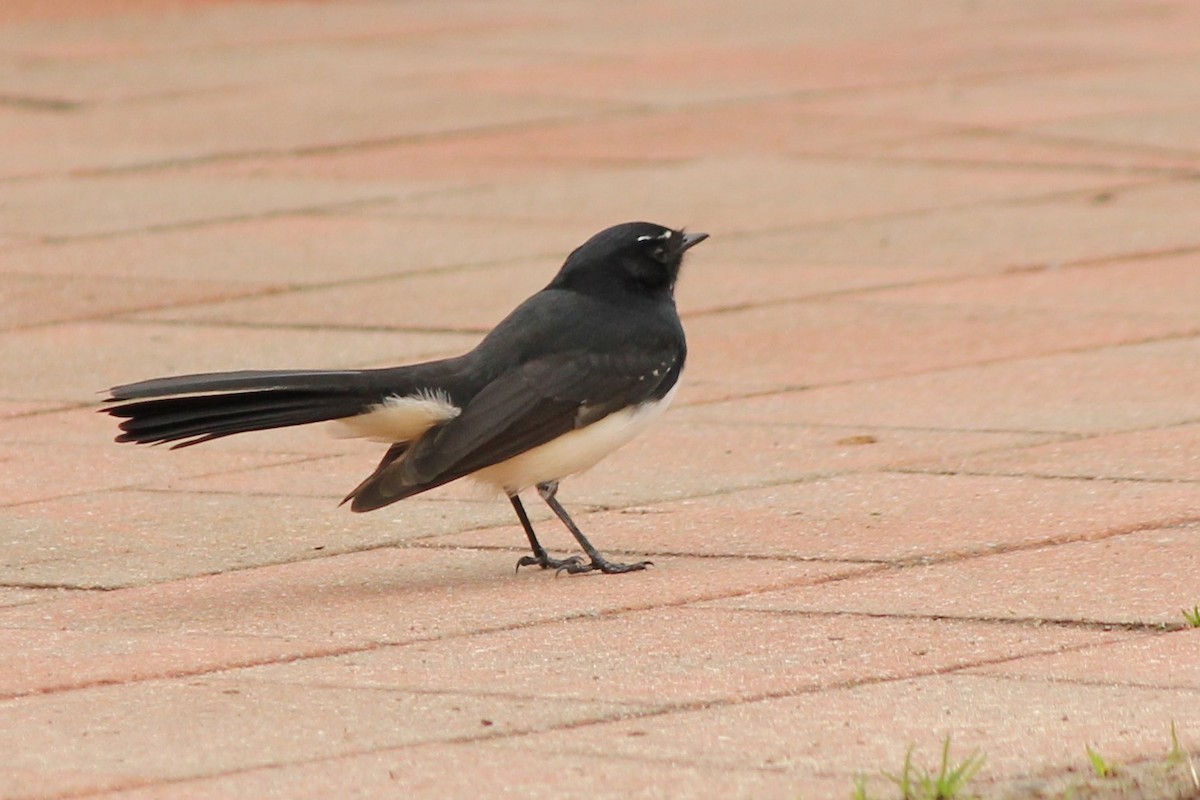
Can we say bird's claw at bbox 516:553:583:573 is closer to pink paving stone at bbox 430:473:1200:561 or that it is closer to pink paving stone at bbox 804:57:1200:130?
pink paving stone at bbox 430:473:1200:561

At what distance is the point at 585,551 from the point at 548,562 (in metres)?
0.13

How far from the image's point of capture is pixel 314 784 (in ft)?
17.9

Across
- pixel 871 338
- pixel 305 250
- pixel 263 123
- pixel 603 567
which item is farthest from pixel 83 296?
pixel 263 123

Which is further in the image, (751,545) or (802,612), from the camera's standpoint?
(751,545)

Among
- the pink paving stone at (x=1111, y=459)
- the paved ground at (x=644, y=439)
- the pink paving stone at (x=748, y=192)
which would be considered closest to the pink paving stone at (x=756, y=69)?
the paved ground at (x=644, y=439)

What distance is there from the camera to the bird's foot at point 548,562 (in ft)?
25.8

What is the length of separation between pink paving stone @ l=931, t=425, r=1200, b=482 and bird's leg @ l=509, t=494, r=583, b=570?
174 centimetres

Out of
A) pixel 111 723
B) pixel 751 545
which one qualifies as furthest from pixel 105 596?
pixel 751 545

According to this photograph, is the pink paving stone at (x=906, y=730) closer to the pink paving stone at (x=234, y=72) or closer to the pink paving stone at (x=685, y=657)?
the pink paving stone at (x=685, y=657)

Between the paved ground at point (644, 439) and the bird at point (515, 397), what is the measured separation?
0.36 m

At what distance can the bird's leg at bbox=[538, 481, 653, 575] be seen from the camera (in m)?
7.79

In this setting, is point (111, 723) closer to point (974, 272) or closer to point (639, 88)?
point (974, 272)

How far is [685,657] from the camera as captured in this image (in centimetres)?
655

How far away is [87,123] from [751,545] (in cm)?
1212
